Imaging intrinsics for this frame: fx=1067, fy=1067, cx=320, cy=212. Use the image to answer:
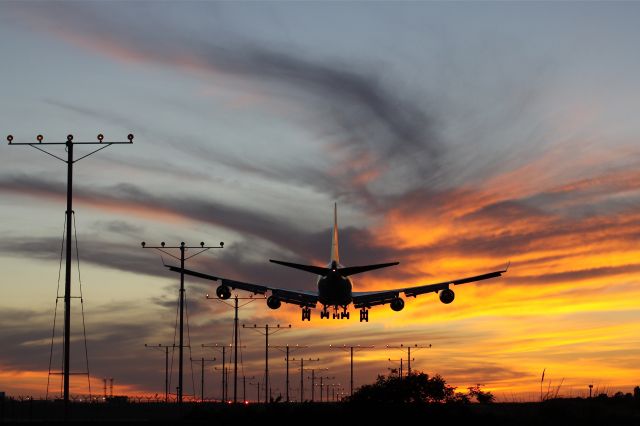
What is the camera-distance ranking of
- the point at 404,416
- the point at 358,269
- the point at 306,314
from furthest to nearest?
the point at 306,314 → the point at 358,269 → the point at 404,416

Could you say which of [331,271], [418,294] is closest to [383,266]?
[331,271]

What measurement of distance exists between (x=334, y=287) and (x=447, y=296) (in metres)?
11.5

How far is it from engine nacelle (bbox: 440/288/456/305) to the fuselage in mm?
8866

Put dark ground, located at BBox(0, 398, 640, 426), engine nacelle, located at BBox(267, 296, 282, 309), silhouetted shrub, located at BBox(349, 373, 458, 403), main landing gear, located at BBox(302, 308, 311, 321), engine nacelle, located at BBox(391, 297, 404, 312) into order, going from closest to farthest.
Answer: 1. dark ground, located at BBox(0, 398, 640, 426)
2. silhouetted shrub, located at BBox(349, 373, 458, 403)
3. engine nacelle, located at BBox(391, 297, 404, 312)
4. engine nacelle, located at BBox(267, 296, 282, 309)
5. main landing gear, located at BBox(302, 308, 311, 321)

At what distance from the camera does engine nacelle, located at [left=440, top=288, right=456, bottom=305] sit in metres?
99.2

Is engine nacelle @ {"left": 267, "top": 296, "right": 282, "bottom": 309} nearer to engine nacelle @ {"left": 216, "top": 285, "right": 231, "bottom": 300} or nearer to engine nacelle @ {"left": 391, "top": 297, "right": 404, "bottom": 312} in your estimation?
engine nacelle @ {"left": 216, "top": 285, "right": 231, "bottom": 300}

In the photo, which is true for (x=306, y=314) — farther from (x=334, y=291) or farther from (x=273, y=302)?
(x=334, y=291)

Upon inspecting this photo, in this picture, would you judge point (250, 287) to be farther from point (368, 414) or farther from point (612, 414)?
point (612, 414)

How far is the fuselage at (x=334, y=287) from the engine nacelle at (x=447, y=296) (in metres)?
8.87

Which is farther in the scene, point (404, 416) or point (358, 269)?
point (358, 269)

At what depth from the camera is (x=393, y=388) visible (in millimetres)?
88625

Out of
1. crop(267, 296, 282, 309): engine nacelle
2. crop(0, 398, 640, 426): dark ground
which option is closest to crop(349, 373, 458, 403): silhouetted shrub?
crop(0, 398, 640, 426): dark ground

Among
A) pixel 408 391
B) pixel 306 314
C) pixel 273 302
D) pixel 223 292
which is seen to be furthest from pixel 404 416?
pixel 273 302

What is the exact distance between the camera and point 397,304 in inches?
4134
